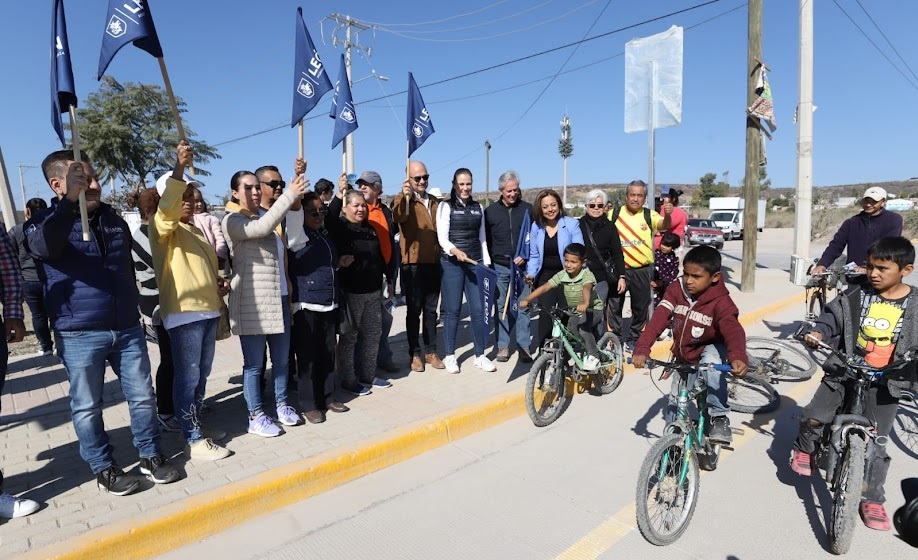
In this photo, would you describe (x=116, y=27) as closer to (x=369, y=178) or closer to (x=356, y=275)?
(x=356, y=275)

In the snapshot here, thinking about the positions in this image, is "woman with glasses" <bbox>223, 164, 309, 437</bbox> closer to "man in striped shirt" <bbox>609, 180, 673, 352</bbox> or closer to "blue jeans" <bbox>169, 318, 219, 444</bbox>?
"blue jeans" <bbox>169, 318, 219, 444</bbox>

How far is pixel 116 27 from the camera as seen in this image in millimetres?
3250

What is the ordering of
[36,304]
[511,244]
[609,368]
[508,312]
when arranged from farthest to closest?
[36,304], [508,312], [511,244], [609,368]

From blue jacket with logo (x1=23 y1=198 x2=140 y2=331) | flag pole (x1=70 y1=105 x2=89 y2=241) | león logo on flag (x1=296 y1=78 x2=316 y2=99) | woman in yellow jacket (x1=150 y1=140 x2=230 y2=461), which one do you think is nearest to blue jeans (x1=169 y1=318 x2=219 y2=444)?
woman in yellow jacket (x1=150 y1=140 x2=230 y2=461)

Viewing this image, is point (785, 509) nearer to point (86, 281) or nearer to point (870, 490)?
point (870, 490)

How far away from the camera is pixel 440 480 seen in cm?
367

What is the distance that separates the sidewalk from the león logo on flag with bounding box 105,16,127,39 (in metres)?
2.79

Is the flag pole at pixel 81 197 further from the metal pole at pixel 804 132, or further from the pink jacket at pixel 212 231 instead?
the metal pole at pixel 804 132

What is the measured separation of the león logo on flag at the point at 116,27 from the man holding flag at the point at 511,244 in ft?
11.4

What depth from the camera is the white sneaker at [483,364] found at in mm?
5702

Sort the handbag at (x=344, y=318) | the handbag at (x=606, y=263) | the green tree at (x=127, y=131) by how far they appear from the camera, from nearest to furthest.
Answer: the handbag at (x=344, y=318)
the handbag at (x=606, y=263)
the green tree at (x=127, y=131)

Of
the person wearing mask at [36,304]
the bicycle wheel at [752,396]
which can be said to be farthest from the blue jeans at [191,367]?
the bicycle wheel at [752,396]

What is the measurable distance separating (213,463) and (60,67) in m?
2.64

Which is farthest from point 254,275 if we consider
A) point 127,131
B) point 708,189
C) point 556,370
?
point 708,189
